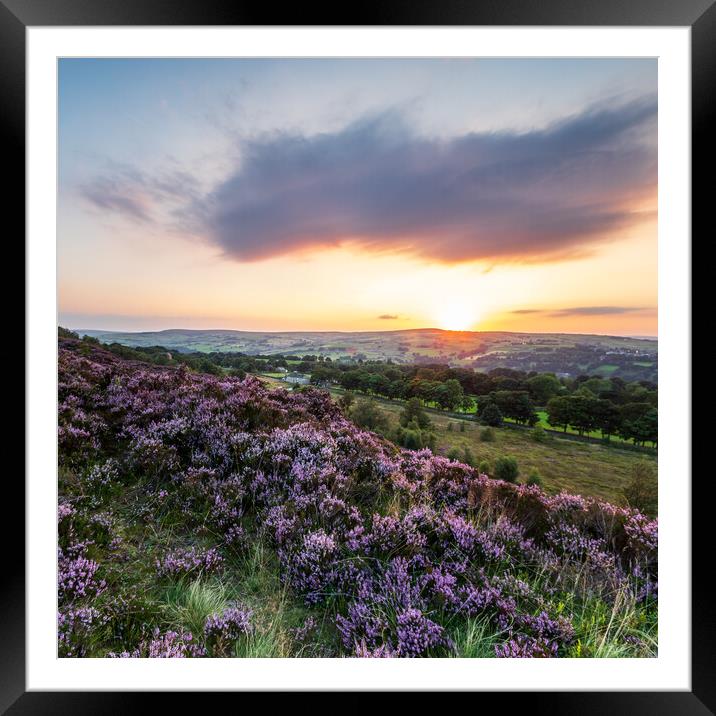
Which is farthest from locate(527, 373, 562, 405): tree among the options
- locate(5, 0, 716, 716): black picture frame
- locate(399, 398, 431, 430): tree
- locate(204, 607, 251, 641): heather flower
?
locate(204, 607, 251, 641): heather flower

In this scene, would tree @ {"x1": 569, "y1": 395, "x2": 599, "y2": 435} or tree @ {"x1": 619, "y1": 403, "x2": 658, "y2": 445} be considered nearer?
tree @ {"x1": 619, "y1": 403, "x2": 658, "y2": 445}

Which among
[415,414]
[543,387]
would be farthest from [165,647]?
[543,387]

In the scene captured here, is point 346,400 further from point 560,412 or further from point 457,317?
point 560,412

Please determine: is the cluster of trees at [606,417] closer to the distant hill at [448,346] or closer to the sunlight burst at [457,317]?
the distant hill at [448,346]

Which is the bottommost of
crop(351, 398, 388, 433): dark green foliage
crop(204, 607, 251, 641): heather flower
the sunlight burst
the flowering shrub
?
crop(204, 607, 251, 641): heather flower

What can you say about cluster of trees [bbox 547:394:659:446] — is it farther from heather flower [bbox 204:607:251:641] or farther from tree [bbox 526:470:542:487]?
heather flower [bbox 204:607:251:641]
